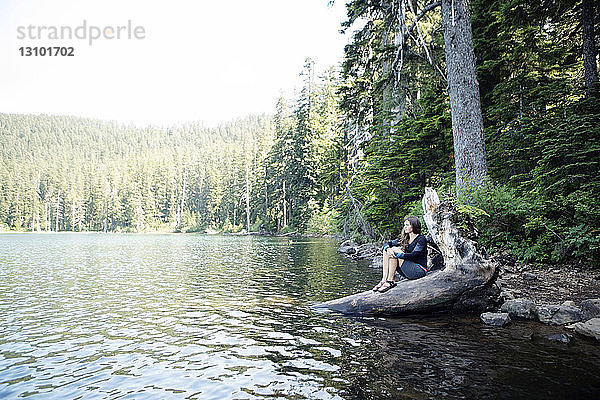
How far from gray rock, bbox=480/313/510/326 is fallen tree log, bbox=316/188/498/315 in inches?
22.9

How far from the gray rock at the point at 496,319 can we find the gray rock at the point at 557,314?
54 cm

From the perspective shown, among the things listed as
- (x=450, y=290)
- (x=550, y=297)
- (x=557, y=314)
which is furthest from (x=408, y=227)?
(x=557, y=314)

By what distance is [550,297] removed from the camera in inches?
282

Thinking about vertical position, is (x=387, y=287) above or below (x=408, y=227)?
below

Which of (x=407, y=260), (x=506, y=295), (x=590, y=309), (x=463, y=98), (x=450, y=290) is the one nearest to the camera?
(x=590, y=309)

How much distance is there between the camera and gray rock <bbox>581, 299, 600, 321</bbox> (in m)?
5.98

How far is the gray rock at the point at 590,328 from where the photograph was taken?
17.7ft

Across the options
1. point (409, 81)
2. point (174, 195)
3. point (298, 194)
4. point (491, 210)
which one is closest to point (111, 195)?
point (174, 195)

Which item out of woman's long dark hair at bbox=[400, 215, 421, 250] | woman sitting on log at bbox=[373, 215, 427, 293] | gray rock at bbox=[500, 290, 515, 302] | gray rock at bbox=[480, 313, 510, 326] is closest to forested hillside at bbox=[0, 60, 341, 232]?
woman's long dark hair at bbox=[400, 215, 421, 250]

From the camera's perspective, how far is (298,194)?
52.2 m

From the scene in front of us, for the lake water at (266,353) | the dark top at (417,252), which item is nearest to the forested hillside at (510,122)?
the dark top at (417,252)

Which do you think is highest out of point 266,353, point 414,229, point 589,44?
point 589,44

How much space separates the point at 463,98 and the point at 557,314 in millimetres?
6719

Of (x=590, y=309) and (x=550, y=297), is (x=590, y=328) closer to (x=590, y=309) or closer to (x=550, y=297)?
(x=590, y=309)
